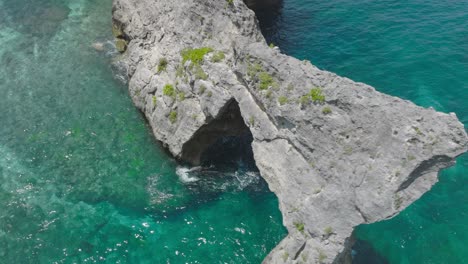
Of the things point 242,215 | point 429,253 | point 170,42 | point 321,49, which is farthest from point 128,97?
point 429,253

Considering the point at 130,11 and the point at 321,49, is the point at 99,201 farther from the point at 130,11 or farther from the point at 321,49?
the point at 321,49

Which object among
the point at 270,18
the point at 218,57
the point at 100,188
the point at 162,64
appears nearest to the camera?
the point at 218,57

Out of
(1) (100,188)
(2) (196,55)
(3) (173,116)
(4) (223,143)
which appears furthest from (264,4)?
(1) (100,188)

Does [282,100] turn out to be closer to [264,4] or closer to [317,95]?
[317,95]

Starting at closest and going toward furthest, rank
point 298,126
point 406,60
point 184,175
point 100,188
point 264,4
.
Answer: point 298,126
point 100,188
point 184,175
point 406,60
point 264,4

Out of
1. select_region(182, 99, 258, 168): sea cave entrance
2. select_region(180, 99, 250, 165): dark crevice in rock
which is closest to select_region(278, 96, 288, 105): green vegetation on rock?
select_region(182, 99, 258, 168): sea cave entrance

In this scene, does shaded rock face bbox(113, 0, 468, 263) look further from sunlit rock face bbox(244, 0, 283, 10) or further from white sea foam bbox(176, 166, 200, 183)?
sunlit rock face bbox(244, 0, 283, 10)
